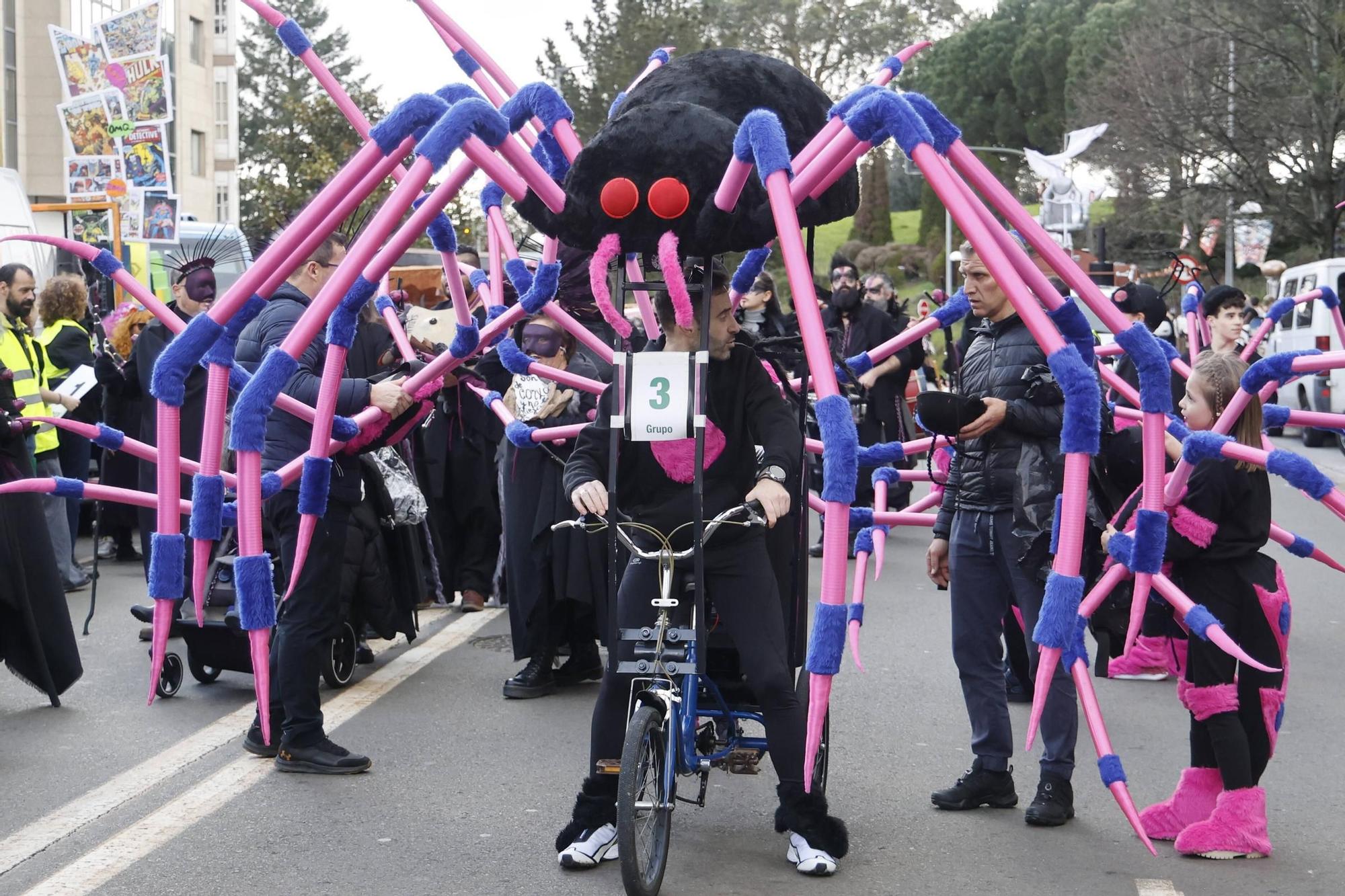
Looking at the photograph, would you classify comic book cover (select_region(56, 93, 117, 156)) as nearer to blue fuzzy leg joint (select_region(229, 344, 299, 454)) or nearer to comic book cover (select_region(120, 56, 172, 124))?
comic book cover (select_region(120, 56, 172, 124))

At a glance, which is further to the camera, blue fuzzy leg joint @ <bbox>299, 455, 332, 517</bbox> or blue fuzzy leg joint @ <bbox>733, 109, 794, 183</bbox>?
blue fuzzy leg joint @ <bbox>299, 455, 332, 517</bbox>

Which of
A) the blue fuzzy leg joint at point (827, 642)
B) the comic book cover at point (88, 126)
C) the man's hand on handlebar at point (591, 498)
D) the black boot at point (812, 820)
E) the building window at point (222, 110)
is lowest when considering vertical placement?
the black boot at point (812, 820)

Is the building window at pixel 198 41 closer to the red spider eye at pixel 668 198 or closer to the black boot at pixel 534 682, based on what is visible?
the black boot at pixel 534 682

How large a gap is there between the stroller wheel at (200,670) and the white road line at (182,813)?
28.8 inches

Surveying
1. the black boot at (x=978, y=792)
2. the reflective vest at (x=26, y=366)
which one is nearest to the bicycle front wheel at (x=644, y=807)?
the black boot at (x=978, y=792)

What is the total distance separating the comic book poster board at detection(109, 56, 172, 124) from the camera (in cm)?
1684

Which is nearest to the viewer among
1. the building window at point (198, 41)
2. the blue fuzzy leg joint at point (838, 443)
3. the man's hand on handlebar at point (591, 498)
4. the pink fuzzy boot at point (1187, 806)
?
the blue fuzzy leg joint at point (838, 443)

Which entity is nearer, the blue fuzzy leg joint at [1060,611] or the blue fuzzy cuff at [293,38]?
the blue fuzzy leg joint at [1060,611]

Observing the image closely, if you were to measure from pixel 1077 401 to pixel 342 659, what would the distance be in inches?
202

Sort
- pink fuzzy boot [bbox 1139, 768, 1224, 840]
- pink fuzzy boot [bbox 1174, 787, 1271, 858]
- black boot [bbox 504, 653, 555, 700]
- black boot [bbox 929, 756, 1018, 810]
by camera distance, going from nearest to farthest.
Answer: pink fuzzy boot [bbox 1174, 787, 1271, 858] → pink fuzzy boot [bbox 1139, 768, 1224, 840] → black boot [bbox 929, 756, 1018, 810] → black boot [bbox 504, 653, 555, 700]

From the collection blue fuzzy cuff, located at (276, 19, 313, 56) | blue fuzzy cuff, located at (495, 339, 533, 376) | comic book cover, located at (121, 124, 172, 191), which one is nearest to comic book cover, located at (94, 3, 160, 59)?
comic book cover, located at (121, 124, 172, 191)

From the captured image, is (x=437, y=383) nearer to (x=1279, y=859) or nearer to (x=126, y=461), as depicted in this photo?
(x=1279, y=859)

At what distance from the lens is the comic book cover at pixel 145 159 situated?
16.8 metres

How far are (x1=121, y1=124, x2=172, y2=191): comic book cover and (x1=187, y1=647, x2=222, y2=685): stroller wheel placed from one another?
9.78 metres
